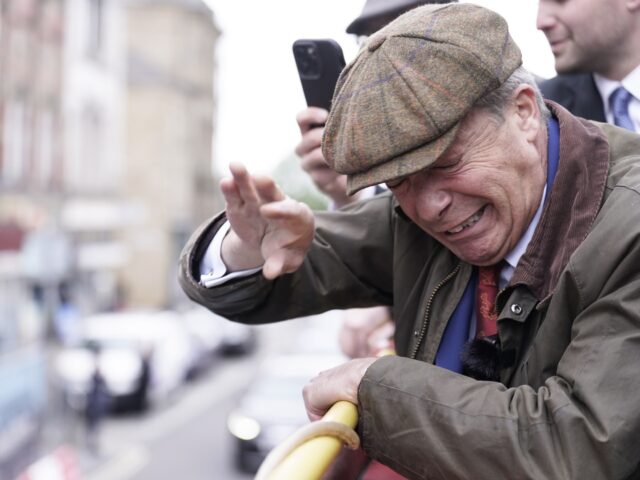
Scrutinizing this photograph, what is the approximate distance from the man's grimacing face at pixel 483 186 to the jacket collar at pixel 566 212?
68 millimetres

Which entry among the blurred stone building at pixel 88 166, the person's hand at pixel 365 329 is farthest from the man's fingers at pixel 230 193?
the blurred stone building at pixel 88 166

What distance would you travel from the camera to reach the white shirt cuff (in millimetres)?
2455

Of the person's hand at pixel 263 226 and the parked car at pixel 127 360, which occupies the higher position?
the person's hand at pixel 263 226

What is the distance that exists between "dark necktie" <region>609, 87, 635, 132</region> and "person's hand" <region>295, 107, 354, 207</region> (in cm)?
79

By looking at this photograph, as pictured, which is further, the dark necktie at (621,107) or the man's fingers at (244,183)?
the dark necktie at (621,107)

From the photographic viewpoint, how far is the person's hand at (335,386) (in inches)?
76.0

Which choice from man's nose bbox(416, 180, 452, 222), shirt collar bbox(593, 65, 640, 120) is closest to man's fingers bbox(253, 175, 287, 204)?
man's nose bbox(416, 180, 452, 222)

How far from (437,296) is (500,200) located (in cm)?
30

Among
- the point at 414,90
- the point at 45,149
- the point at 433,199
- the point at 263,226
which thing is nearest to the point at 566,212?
the point at 433,199

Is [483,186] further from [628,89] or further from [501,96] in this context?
[628,89]

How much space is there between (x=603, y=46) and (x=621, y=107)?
191mm

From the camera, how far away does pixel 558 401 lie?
67.9 inches

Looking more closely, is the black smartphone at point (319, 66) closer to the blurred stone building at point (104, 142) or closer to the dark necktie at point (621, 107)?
the dark necktie at point (621, 107)

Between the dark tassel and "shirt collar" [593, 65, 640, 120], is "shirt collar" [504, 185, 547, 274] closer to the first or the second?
the dark tassel
